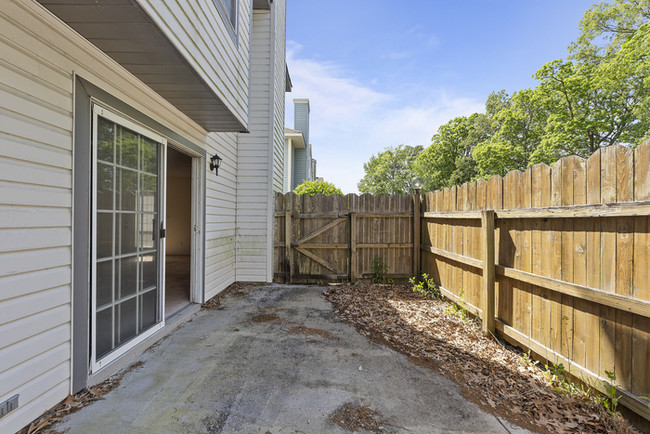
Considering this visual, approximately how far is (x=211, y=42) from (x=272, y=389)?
3179 mm

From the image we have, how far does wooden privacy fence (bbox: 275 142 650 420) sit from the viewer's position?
174 cm

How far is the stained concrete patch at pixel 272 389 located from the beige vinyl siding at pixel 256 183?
89.5 inches

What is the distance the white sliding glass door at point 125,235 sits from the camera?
2.22m

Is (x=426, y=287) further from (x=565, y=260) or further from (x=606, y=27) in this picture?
(x=606, y=27)

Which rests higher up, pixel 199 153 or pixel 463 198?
pixel 199 153

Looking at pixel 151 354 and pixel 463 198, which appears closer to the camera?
pixel 151 354

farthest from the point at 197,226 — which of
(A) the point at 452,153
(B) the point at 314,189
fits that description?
(A) the point at 452,153

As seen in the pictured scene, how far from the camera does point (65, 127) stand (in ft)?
6.23


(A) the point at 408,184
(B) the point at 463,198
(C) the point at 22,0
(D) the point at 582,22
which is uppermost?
(D) the point at 582,22

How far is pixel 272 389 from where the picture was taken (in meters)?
2.15

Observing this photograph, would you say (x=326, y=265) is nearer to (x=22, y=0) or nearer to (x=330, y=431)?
(x=330, y=431)

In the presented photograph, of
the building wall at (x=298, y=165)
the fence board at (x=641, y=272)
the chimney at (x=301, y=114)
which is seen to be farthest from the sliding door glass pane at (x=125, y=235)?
the chimney at (x=301, y=114)

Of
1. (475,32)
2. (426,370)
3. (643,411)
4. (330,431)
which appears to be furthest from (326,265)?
(475,32)

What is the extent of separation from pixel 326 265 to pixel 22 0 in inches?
195
